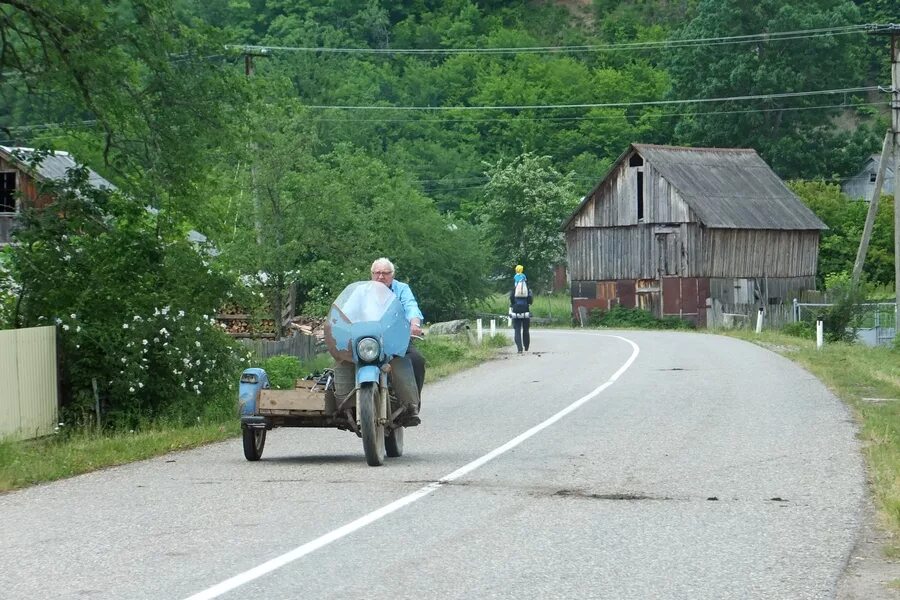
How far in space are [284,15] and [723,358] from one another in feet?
326

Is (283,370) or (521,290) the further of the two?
(521,290)

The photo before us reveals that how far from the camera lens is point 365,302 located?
13.3m

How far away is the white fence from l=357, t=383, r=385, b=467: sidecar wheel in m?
4.93

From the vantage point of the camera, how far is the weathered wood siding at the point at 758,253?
65.6 meters

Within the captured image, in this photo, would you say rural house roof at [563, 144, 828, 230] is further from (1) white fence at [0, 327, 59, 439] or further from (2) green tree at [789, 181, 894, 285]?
(1) white fence at [0, 327, 59, 439]

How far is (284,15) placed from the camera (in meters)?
Answer: 126

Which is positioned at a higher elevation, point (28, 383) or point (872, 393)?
point (28, 383)

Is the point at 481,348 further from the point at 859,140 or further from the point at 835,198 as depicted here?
the point at 859,140

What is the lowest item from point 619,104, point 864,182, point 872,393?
point 872,393

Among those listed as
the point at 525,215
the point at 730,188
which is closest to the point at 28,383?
the point at 730,188

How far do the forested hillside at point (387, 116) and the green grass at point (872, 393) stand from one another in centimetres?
849

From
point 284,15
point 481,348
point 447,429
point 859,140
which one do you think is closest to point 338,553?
point 447,429

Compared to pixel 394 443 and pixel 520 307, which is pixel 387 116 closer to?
pixel 520 307

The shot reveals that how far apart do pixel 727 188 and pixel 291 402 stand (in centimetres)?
5703
